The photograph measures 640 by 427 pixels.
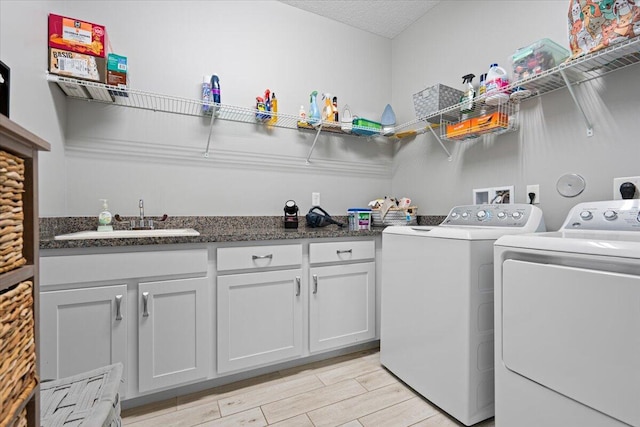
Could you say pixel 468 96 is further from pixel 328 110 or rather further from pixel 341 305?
pixel 341 305

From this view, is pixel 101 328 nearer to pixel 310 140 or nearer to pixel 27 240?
pixel 27 240

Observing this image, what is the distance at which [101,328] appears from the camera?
4.46 ft

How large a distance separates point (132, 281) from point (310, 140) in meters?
1.60

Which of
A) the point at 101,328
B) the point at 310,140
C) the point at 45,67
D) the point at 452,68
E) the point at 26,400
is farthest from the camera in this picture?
the point at 310,140

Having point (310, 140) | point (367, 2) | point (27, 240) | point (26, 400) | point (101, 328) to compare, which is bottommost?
point (101, 328)

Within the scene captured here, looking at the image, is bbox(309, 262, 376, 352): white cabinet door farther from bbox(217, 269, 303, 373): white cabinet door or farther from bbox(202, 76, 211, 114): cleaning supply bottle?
bbox(202, 76, 211, 114): cleaning supply bottle

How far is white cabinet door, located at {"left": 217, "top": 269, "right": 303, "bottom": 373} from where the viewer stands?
1619mm

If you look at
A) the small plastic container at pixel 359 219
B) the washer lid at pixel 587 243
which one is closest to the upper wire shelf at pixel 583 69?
the washer lid at pixel 587 243

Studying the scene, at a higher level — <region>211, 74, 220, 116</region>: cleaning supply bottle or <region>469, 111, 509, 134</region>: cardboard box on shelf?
<region>211, 74, 220, 116</region>: cleaning supply bottle

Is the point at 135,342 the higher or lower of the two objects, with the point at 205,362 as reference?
higher

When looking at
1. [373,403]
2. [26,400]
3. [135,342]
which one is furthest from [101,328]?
[373,403]

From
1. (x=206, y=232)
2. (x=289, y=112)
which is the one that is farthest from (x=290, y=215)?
(x=289, y=112)

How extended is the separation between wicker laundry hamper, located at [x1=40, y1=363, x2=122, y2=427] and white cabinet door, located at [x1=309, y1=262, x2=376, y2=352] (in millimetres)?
1108

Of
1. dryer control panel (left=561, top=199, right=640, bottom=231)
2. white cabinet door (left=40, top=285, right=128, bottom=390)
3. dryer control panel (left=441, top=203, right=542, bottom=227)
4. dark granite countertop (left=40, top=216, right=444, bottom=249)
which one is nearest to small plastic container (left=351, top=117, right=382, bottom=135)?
dark granite countertop (left=40, top=216, right=444, bottom=249)
